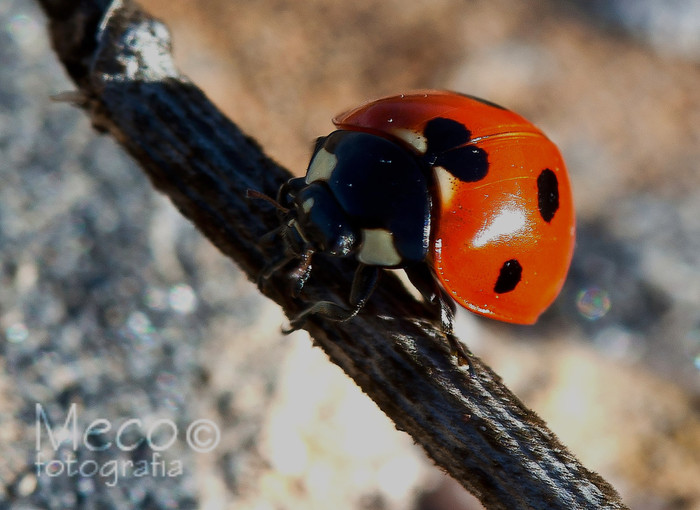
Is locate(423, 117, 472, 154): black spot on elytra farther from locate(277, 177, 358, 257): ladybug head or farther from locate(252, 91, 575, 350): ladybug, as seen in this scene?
locate(277, 177, 358, 257): ladybug head

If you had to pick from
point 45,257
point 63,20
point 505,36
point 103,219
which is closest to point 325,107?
point 505,36

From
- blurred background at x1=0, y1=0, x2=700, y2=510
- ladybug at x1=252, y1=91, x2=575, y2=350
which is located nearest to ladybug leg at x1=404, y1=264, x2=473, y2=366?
ladybug at x1=252, y1=91, x2=575, y2=350

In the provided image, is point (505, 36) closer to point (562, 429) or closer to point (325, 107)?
point (325, 107)

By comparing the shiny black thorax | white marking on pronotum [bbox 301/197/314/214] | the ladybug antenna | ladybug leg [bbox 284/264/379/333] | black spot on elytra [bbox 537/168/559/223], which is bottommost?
ladybug leg [bbox 284/264/379/333]

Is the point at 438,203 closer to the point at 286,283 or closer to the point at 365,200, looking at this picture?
the point at 365,200

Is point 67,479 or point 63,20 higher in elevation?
point 63,20

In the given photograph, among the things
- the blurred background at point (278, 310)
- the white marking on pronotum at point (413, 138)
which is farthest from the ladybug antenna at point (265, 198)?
the blurred background at point (278, 310)

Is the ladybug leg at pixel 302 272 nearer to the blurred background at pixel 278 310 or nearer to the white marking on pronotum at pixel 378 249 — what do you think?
the white marking on pronotum at pixel 378 249
